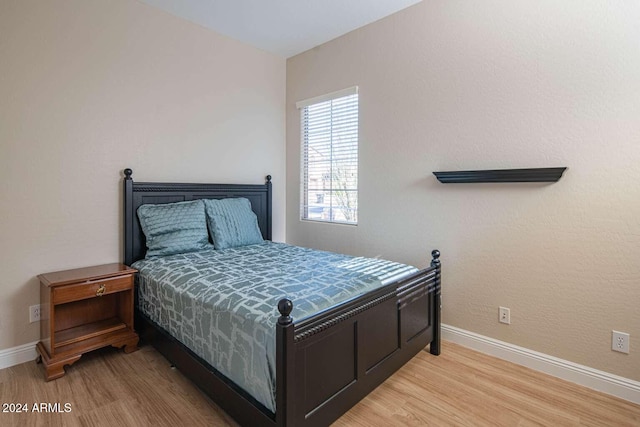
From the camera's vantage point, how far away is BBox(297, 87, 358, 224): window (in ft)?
11.1

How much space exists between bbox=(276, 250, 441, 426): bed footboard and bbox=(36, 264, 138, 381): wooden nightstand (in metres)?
1.64

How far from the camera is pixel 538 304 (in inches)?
89.4

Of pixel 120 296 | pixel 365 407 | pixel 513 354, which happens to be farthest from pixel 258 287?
pixel 513 354

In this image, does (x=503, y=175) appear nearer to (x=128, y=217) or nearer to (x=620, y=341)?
(x=620, y=341)

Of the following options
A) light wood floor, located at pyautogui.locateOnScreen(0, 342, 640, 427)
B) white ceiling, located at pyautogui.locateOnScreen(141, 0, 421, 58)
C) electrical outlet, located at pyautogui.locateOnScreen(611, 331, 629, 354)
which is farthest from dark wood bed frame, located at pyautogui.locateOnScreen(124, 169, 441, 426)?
white ceiling, located at pyautogui.locateOnScreen(141, 0, 421, 58)

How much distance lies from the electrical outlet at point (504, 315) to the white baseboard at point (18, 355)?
3354 mm

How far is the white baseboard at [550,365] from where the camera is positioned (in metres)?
1.97

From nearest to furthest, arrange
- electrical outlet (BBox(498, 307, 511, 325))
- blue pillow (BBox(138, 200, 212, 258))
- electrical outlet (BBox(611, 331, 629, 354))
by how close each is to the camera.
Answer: electrical outlet (BBox(611, 331, 629, 354))
electrical outlet (BBox(498, 307, 511, 325))
blue pillow (BBox(138, 200, 212, 258))

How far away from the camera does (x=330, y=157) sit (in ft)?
11.8

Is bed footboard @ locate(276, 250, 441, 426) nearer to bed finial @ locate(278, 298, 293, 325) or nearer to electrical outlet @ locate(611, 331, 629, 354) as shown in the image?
bed finial @ locate(278, 298, 293, 325)

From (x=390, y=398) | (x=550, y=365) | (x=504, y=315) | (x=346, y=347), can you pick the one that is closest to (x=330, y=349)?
(x=346, y=347)

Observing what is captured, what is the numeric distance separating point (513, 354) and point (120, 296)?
A: 296 cm

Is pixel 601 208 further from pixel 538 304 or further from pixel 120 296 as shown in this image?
pixel 120 296

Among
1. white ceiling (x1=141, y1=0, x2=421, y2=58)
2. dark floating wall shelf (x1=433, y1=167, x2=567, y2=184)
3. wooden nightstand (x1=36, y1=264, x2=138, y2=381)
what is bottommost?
wooden nightstand (x1=36, y1=264, x2=138, y2=381)
